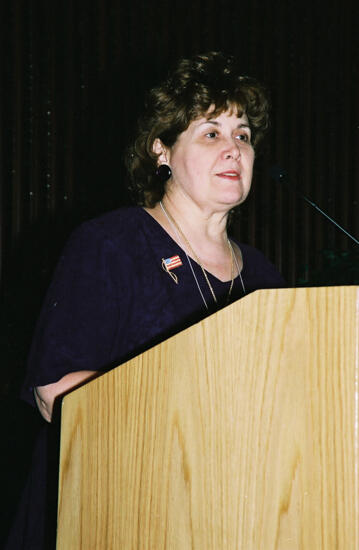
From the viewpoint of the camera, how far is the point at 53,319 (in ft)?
3.60

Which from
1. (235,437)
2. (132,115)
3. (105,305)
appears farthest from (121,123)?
(235,437)

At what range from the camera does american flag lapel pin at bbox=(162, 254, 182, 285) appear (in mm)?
1300

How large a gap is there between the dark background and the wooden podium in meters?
1.69

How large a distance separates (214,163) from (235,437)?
2.58 ft

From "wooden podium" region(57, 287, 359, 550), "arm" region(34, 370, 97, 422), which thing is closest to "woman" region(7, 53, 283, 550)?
"arm" region(34, 370, 97, 422)

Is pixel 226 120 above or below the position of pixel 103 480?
above

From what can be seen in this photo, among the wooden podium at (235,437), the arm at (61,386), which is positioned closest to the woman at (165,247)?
the arm at (61,386)

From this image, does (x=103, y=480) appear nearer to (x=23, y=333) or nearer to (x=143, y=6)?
(x=23, y=333)

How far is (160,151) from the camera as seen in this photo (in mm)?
1526

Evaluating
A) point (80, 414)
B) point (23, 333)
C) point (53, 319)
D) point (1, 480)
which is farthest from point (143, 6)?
point (80, 414)

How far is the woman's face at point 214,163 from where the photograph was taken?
139cm

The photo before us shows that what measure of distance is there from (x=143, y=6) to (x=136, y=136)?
197 cm

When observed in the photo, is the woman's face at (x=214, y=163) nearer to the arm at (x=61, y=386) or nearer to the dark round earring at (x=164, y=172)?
the dark round earring at (x=164, y=172)

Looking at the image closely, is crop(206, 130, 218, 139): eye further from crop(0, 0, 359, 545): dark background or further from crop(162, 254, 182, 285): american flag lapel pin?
crop(0, 0, 359, 545): dark background
